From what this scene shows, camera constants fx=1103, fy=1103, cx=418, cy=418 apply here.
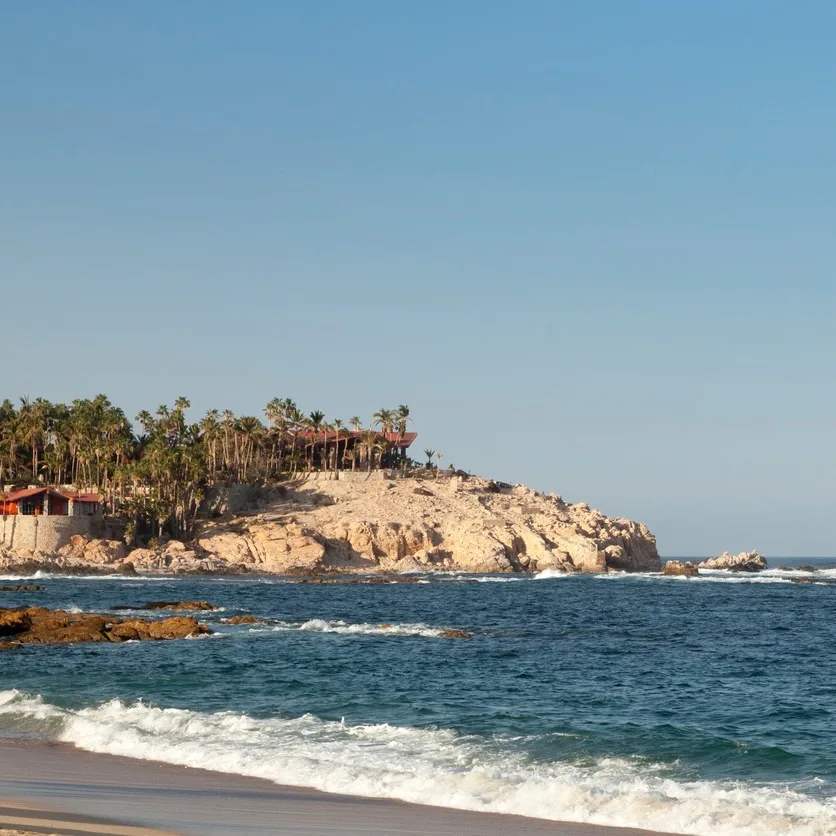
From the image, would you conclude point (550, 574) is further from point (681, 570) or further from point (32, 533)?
point (32, 533)

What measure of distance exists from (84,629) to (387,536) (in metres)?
76.3

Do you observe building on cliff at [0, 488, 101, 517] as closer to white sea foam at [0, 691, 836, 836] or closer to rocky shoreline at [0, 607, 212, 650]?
rocky shoreline at [0, 607, 212, 650]

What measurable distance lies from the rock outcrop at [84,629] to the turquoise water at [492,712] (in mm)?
1992

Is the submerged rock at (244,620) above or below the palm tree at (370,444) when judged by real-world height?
below

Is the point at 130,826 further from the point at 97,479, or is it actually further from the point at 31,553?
the point at 97,479

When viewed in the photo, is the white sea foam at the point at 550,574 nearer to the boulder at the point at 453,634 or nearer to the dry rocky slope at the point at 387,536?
the dry rocky slope at the point at 387,536

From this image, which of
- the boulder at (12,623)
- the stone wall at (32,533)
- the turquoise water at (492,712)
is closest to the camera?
the turquoise water at (492,712)

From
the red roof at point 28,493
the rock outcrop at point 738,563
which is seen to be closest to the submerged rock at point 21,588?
the red roof at point 28,493

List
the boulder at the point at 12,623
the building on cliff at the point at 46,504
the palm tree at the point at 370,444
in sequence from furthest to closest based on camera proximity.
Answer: the palm tree at the point at 370,444 < the building on cliff at the point at 46,504 < the boulder at the point at 12,623

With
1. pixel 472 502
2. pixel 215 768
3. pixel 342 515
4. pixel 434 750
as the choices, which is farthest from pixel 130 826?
pixel 472 502

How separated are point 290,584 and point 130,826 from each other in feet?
254

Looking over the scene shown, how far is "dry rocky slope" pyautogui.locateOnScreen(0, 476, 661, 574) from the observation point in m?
110

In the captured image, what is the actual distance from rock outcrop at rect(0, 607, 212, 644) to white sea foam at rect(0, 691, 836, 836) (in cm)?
1613

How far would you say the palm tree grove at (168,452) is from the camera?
114 meters
